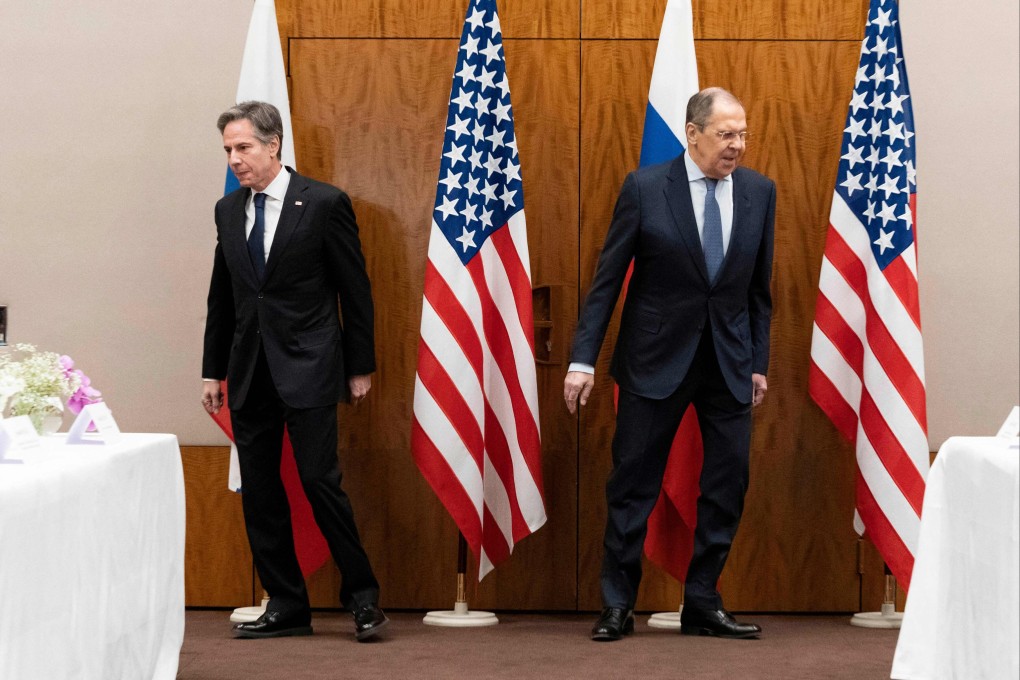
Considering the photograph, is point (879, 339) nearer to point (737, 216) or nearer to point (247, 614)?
point (737, 216)

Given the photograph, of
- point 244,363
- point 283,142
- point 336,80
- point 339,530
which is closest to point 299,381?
point 244,363

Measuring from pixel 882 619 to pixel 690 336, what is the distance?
137 cm

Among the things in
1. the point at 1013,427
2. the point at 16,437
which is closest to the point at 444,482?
the point at 16,437

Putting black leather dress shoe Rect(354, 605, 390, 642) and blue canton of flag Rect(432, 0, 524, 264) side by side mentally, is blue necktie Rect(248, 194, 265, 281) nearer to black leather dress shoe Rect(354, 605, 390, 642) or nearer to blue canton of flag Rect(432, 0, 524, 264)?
blue canton of flag Rect(432, 0, 524, 264)

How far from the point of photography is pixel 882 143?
439cm

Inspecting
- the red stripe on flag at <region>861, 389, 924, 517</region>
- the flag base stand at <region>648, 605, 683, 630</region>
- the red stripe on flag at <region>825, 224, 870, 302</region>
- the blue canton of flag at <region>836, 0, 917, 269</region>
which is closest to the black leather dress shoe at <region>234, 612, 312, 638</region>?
the flag base stand at <region>648, 605, 683, 630</region>

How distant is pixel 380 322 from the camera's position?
4719mm

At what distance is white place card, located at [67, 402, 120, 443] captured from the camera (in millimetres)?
3037

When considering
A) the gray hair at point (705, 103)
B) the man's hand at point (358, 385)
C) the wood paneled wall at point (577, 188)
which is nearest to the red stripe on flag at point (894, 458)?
the wood paneled wall at point (577, 188)

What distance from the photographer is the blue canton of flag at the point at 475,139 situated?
14.5 feet

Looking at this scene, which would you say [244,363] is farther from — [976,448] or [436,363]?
[976,448]

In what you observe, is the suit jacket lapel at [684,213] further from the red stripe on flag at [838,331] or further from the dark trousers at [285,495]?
the dark trousers at [285,495]

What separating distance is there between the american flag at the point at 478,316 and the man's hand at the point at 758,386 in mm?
785

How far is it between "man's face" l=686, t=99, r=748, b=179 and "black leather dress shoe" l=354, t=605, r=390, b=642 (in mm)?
1867
